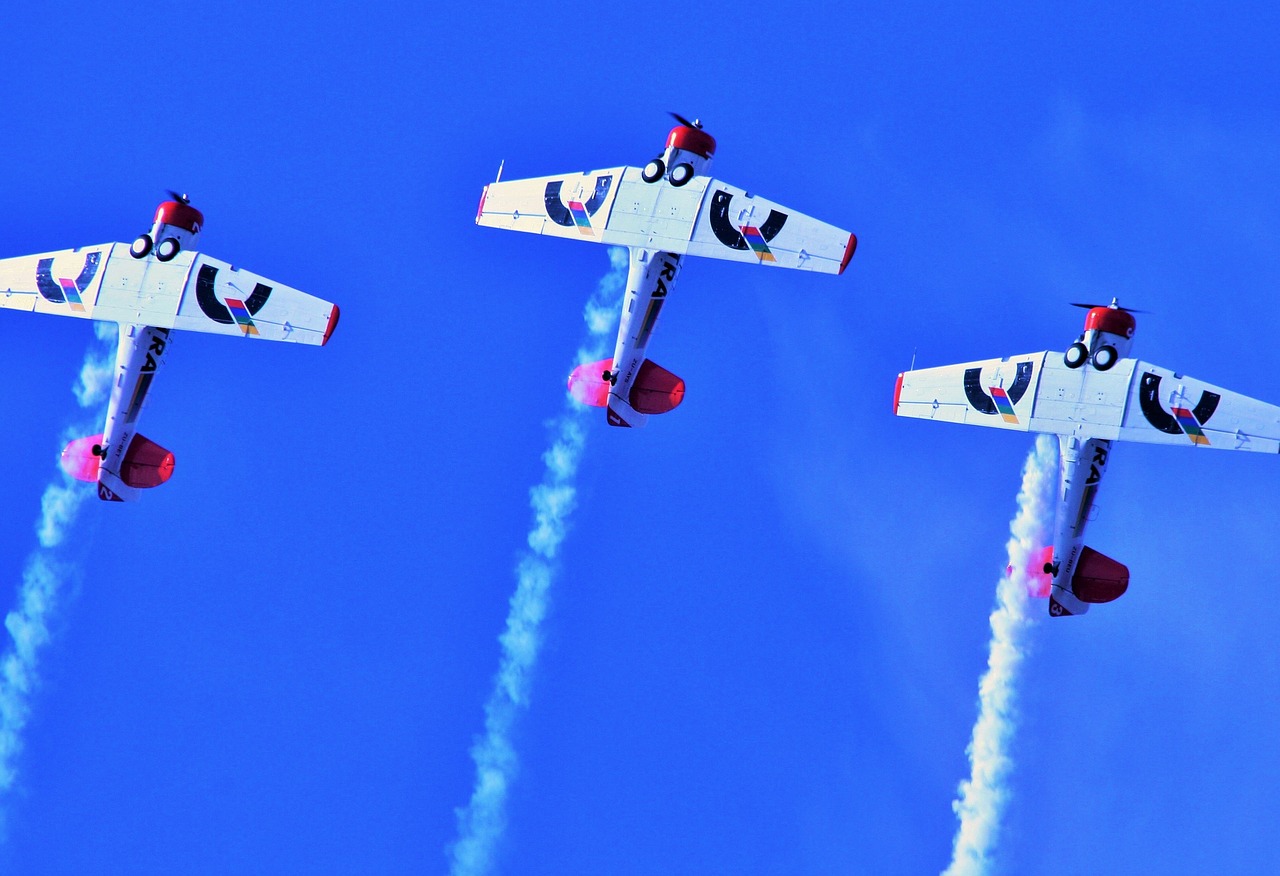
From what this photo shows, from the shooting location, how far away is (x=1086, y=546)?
7462cm

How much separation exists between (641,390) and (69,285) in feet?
54.1

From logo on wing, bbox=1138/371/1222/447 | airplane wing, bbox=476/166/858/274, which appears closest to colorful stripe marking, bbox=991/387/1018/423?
logo on wing, bbox=1138/371/1222/447

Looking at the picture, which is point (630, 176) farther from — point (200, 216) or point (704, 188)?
point (200, 216)

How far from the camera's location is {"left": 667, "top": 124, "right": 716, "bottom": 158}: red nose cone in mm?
76438

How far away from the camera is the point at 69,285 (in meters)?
76.9

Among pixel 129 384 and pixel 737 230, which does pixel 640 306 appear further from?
pixel 129 384

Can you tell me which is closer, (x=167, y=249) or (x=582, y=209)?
(x=582, y=209)

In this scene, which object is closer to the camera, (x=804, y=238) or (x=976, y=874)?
(x=804, y=238)

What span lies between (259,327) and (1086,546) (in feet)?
76.9

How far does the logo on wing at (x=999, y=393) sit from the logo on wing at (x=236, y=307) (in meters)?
19.4

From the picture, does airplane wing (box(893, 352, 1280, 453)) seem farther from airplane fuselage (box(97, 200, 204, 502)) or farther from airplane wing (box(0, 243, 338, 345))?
airplane fuselage (box(97, 200, 204, 502))

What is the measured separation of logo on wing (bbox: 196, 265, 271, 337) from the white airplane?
1775 centimetres

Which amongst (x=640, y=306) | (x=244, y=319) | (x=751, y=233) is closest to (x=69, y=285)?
(x=244, y=319)

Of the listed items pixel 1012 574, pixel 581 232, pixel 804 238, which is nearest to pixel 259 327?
pixel 581 232
